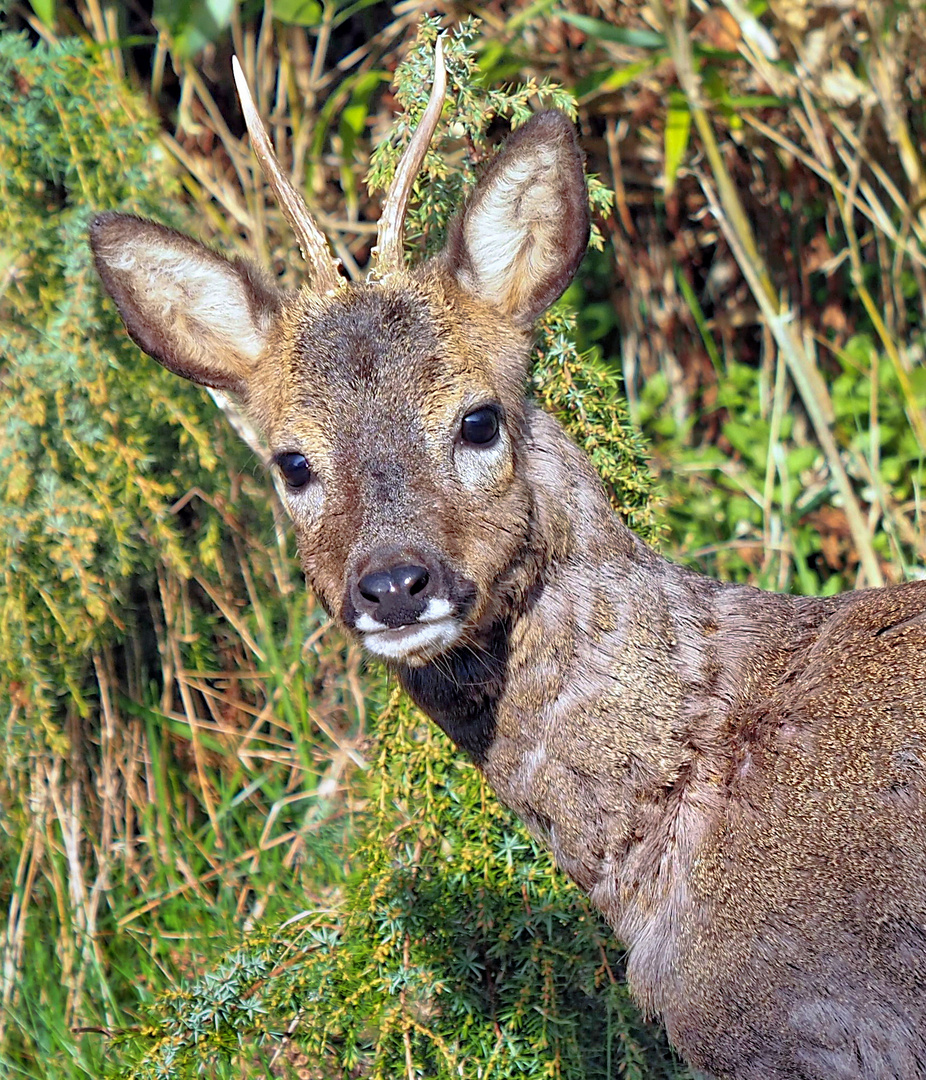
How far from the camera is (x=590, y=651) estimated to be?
2912 millimetres

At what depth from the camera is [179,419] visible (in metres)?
4.34

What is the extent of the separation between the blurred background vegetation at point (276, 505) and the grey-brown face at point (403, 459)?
28.4 inches

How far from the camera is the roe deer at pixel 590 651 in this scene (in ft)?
8.74

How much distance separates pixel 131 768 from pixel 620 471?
193 centimetres

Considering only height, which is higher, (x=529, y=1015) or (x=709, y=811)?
(x=709, y=811)

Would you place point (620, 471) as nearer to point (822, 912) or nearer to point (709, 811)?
point (709, 811)

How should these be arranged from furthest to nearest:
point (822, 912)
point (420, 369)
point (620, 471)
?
point (620, 471) < point (420, 369) < point (822, 912)

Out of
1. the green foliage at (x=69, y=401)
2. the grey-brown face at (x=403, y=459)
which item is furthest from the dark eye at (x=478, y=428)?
the green foliage at (x=69, y=401)

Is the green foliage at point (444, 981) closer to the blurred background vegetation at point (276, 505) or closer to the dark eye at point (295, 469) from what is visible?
the blurred background vegetation at point (276, 505)

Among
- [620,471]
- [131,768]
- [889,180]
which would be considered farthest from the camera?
[889,180]

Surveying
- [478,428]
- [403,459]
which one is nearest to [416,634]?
[403,459]

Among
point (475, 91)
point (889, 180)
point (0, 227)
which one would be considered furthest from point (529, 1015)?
point (889, 180)

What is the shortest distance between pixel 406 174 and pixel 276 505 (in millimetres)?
1917

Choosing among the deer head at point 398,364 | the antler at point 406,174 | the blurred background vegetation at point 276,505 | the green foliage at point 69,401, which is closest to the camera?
the deer head at point 398,364
